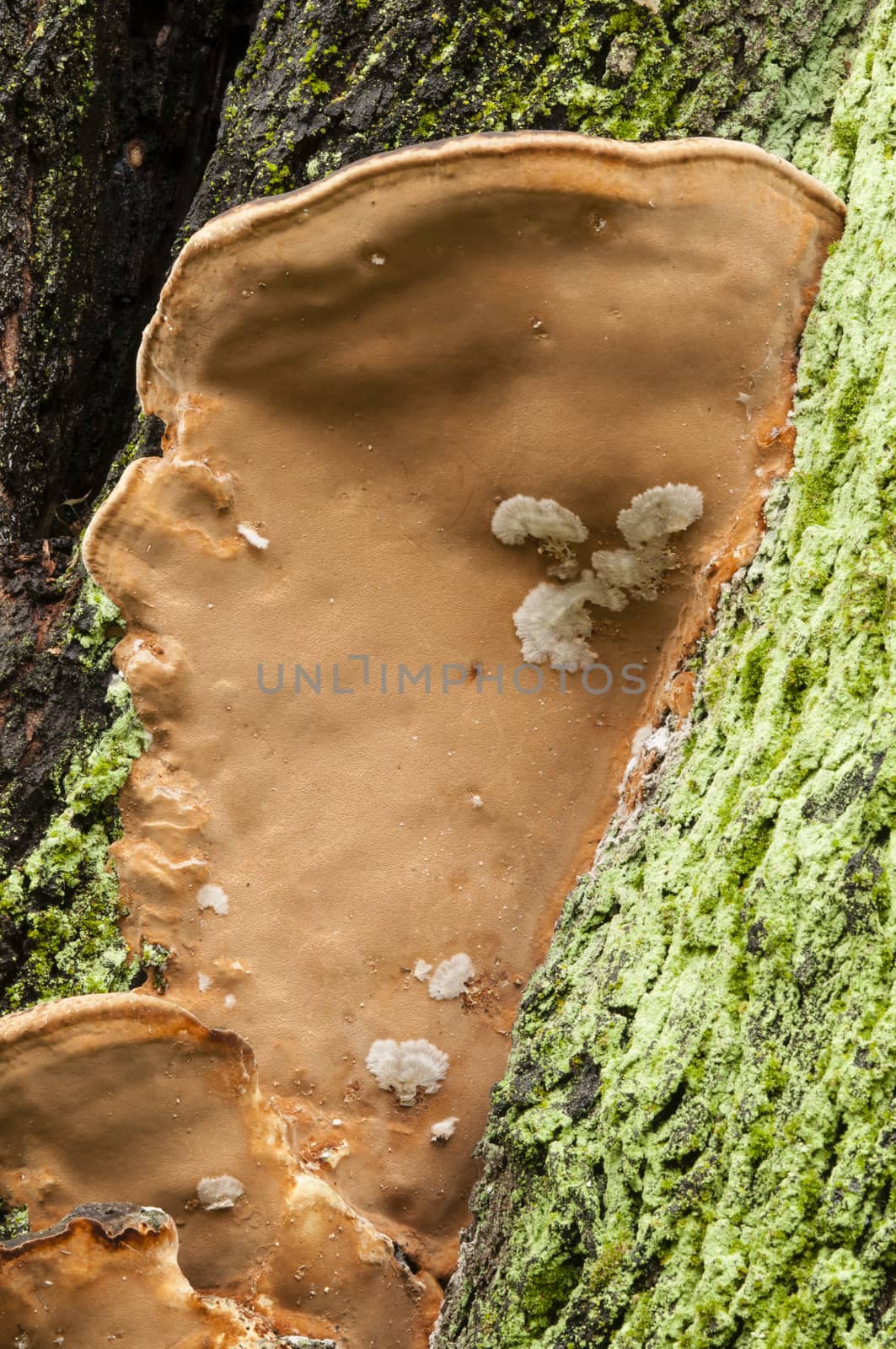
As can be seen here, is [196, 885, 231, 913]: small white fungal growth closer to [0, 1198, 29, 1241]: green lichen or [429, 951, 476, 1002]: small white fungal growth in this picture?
[429, 951, 476, 1002]: small white fungal growth

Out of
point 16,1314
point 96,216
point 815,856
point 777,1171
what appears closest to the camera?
point 777,1171

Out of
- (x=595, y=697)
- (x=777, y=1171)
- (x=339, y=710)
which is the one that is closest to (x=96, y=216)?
(x=339, y=710)

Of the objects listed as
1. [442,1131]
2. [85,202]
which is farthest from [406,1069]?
[85,202]

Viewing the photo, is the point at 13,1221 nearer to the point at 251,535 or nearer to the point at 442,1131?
the point at 442,1131

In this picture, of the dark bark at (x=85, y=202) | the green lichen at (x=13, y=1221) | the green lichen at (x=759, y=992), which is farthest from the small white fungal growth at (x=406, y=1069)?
the dark bark at (x=85, y=202)

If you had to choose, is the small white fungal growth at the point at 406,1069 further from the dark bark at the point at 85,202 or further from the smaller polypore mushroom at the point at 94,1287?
the dark bark at the point at 85,202

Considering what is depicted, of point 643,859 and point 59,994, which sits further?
point 59,994

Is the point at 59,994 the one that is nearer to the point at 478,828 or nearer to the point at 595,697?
the point at 478,828

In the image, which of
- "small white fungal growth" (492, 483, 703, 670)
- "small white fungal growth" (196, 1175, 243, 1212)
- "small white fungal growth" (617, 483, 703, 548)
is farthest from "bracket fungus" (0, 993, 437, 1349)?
"small white fungal growth" (617, 483, 703, 548)
